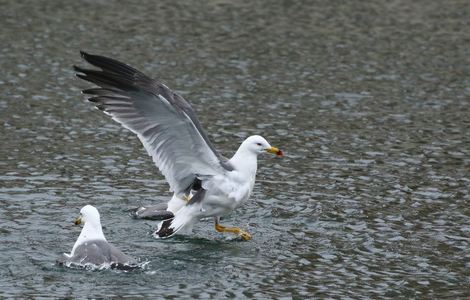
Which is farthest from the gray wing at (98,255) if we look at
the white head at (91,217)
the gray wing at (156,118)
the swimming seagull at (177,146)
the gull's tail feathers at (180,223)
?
the gray wing at (156,118)

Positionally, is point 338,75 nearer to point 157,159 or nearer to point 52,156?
point 52,156

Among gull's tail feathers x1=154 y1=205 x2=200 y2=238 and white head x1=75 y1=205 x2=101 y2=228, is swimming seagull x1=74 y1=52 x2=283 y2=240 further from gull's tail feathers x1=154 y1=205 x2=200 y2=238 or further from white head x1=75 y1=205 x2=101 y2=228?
white head x1=75 y1=205 x2=101 y2=228

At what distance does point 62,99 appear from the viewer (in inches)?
932

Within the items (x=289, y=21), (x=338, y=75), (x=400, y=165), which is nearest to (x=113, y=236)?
(x=400, y=165)

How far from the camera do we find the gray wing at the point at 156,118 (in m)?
15.0

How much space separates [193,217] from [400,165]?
523cm

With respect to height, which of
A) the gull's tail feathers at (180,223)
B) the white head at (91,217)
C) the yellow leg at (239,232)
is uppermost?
the white head at (91,217)

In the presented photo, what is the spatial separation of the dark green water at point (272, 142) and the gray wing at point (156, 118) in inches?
44.0

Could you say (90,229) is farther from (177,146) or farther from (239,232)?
(239,232)

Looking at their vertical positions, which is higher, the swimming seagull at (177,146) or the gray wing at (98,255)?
the swimming seagull at (177,146)

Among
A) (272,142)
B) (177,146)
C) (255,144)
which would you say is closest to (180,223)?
(177,146)

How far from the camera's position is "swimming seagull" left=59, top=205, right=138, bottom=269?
44.8ft

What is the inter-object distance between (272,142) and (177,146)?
579cm

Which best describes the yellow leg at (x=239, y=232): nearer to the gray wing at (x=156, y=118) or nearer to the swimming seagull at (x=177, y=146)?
the swimming seagull at (x=177, y=146)
